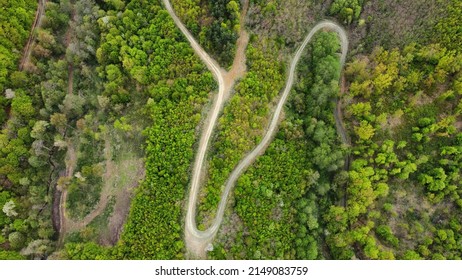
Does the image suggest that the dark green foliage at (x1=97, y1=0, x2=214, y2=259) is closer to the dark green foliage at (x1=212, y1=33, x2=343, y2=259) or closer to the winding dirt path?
the dark green foliage at (x1=212, y1=33, x2=343, y2=259)

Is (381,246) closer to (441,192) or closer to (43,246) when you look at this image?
(441,192)

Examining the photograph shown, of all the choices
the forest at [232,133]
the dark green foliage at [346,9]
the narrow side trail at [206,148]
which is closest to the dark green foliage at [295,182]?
the forest at [232,133]

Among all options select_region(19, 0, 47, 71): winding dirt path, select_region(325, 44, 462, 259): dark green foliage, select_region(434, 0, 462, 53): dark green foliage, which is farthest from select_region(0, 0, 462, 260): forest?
select_region(19, 0, 47, 71): winding dirt path

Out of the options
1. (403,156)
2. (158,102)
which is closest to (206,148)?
(158,102)

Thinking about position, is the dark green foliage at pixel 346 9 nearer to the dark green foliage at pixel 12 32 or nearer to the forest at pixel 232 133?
the forest at pixel 232 133

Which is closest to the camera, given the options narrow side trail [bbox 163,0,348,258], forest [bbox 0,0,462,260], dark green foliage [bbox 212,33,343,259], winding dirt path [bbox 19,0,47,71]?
narrow side trail [bbox 163,0,348,258]

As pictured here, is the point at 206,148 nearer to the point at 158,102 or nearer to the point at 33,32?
the point at 158,102

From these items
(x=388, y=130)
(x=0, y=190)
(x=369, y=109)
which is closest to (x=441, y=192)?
(x=388, y=130)
